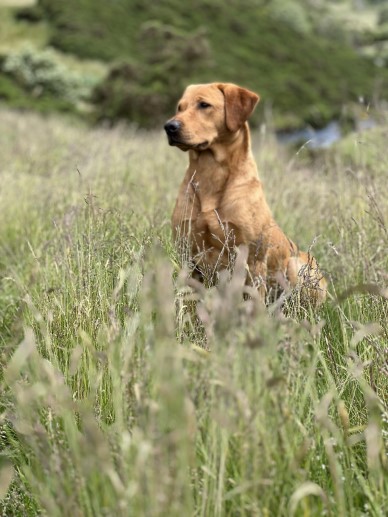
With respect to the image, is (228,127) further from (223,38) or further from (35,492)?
(223,38)

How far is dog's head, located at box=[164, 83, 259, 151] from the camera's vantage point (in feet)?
10.4

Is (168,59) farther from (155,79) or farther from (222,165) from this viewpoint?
(222,165)

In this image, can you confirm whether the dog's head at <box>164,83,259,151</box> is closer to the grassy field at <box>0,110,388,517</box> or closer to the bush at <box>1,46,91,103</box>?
the grassy field at <box>0,110,388,517</box>

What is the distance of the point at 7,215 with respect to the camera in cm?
420

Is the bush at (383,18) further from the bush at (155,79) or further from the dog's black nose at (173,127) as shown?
the dog's black nose at (173,127)

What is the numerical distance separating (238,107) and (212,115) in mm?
144

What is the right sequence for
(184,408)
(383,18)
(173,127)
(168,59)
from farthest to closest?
1. (383,18)
2. (168,59)
3. (173,127)
4. (184,408)

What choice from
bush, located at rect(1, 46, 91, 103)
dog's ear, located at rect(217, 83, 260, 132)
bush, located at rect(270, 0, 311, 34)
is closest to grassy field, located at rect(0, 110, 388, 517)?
dog's ear, located at rect(217, 83, 260, 132)

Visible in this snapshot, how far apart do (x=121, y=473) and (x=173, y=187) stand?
3743 millimetres

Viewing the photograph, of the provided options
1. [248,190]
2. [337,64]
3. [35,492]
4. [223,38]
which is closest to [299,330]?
[35,492]

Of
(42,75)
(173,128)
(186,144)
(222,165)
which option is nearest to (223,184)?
(222,165)

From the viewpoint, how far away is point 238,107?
3.25 meters

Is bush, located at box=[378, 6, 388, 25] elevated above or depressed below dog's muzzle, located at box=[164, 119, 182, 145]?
below

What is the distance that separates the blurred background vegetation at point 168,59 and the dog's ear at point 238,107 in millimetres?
1044
